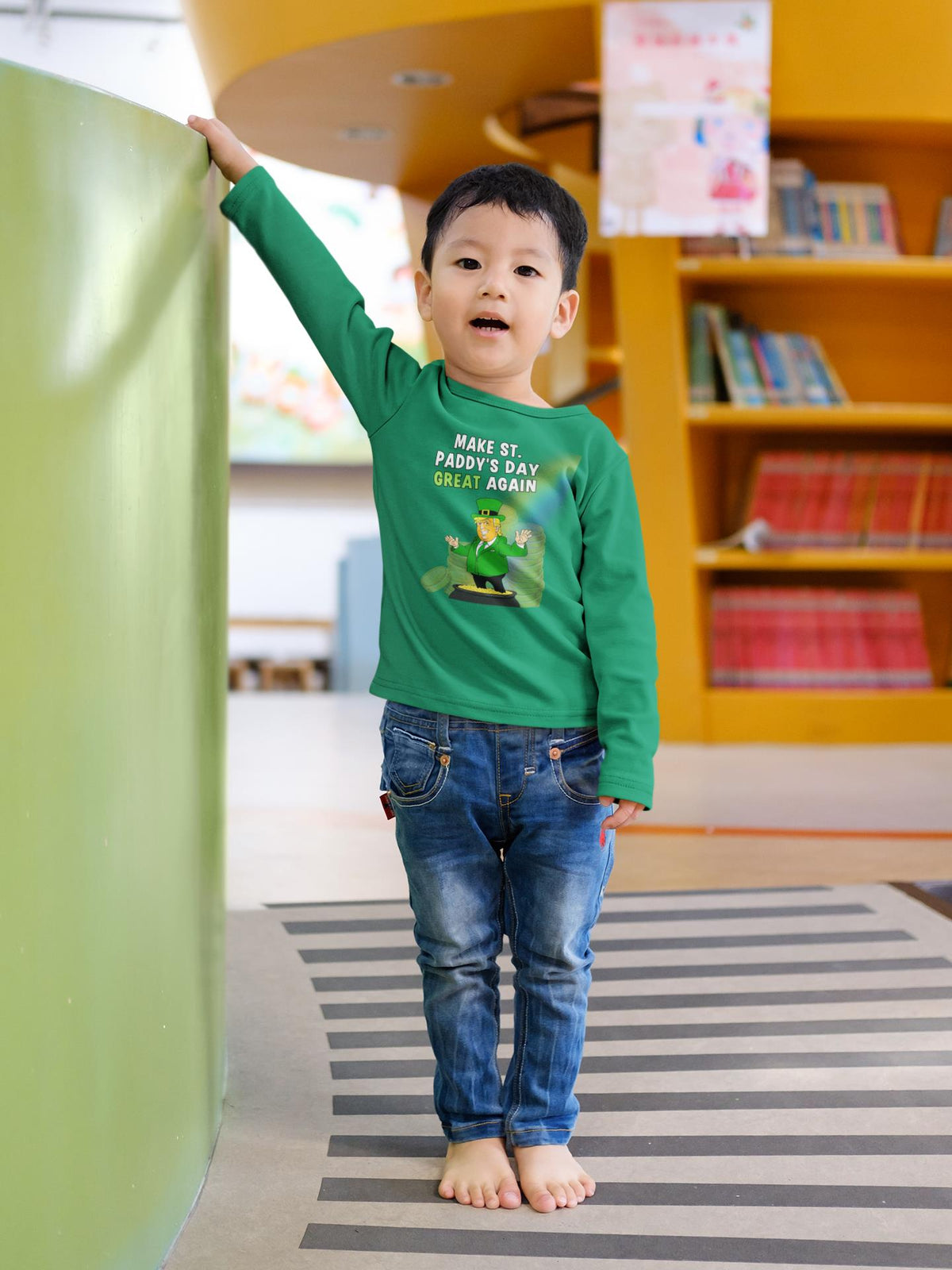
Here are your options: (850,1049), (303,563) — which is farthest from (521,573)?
(303,563)

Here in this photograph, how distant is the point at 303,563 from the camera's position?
9594mm

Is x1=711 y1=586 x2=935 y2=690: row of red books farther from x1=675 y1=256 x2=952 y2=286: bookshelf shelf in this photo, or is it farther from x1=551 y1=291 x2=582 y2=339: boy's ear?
x1=551 y1=291 x2=582 y2=339: boy's ear

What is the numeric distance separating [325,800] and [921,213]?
2906 mm

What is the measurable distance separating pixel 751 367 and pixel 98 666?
3768 millimetres

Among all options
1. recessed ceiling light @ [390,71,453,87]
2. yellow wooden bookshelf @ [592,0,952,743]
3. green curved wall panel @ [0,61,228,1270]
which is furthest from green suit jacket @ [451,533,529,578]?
recessed ceiling light @ [390,71,453,87]

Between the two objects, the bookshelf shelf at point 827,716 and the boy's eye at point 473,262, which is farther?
the bookshelf shelf at point 827,716

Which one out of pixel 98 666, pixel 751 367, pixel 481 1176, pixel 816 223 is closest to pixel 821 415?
pixel 751 367

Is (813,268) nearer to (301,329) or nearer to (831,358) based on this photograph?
(831,358)

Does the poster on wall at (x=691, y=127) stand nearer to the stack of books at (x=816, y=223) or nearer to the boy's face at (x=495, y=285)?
the stack of books at (x=816, y=223)

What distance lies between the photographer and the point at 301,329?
8.69 metres

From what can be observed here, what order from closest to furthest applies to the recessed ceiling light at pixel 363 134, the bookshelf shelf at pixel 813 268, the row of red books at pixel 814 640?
the bookshelf shelf at pixel 813 268, the row of red books at pixel 814 640, the recessed ceiling light at pixel 363 134

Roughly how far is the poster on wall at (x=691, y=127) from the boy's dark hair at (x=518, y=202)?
2.63 m

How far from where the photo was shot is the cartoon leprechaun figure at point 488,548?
4.27ft

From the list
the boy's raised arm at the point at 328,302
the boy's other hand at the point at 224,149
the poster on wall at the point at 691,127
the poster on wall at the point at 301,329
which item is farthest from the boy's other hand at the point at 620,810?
the poster on wall at the point at 301,329
